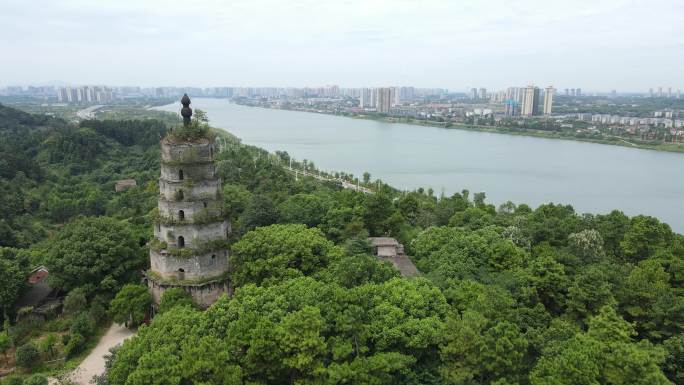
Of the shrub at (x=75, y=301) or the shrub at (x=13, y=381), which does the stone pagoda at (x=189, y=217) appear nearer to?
the shrub at (x=75, y=301)

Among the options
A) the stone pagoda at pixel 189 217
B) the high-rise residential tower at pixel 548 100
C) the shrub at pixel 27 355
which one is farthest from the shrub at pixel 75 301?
the high-rise residential tower at pixel 548 100

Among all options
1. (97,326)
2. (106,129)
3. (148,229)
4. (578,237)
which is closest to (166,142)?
(97,326)

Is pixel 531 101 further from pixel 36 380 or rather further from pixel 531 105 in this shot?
pixel 36 380

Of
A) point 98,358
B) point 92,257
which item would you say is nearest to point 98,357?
point 98,358

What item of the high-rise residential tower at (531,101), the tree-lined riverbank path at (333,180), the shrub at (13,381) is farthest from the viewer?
the high-rise residential tower at (531,101)

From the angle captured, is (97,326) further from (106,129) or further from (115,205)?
(106,129)

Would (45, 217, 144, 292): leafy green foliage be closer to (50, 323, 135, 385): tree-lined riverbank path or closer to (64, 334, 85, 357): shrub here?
(50, 323, 135, 385): tree-lined riverbank path

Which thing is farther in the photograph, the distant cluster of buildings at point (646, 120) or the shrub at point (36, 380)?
the distant cluster of buildings at point (646, 120)
